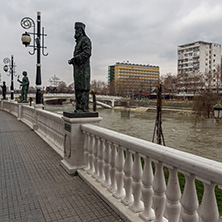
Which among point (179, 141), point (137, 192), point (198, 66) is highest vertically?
point (198, 66)

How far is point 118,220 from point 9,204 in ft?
5.31

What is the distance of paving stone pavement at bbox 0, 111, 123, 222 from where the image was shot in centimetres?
293

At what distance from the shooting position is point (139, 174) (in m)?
2.75

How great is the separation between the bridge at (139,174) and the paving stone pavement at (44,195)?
0.13m

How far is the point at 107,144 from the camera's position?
3.51m

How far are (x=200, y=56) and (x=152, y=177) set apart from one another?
352 ft

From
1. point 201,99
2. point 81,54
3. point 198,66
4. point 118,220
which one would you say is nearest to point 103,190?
point 118,220

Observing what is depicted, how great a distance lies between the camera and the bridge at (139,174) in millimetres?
1851

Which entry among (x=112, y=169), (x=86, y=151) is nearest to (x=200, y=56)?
(x=86, y=151)

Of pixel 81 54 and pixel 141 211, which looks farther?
pixel 81 54

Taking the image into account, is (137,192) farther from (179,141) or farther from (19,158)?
(179,141)

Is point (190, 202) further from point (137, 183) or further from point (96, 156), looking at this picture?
point (96, 156)

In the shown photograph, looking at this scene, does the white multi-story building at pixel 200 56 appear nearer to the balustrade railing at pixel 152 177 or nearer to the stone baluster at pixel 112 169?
the balustrade railing at pixel 152 177

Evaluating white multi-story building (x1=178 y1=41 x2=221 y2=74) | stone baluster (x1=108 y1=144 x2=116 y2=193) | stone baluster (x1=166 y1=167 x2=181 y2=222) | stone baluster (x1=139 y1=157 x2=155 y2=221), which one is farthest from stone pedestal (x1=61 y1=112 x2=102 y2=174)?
white multi-story building (x1=178 y1=41 x2=221 y2=74)
